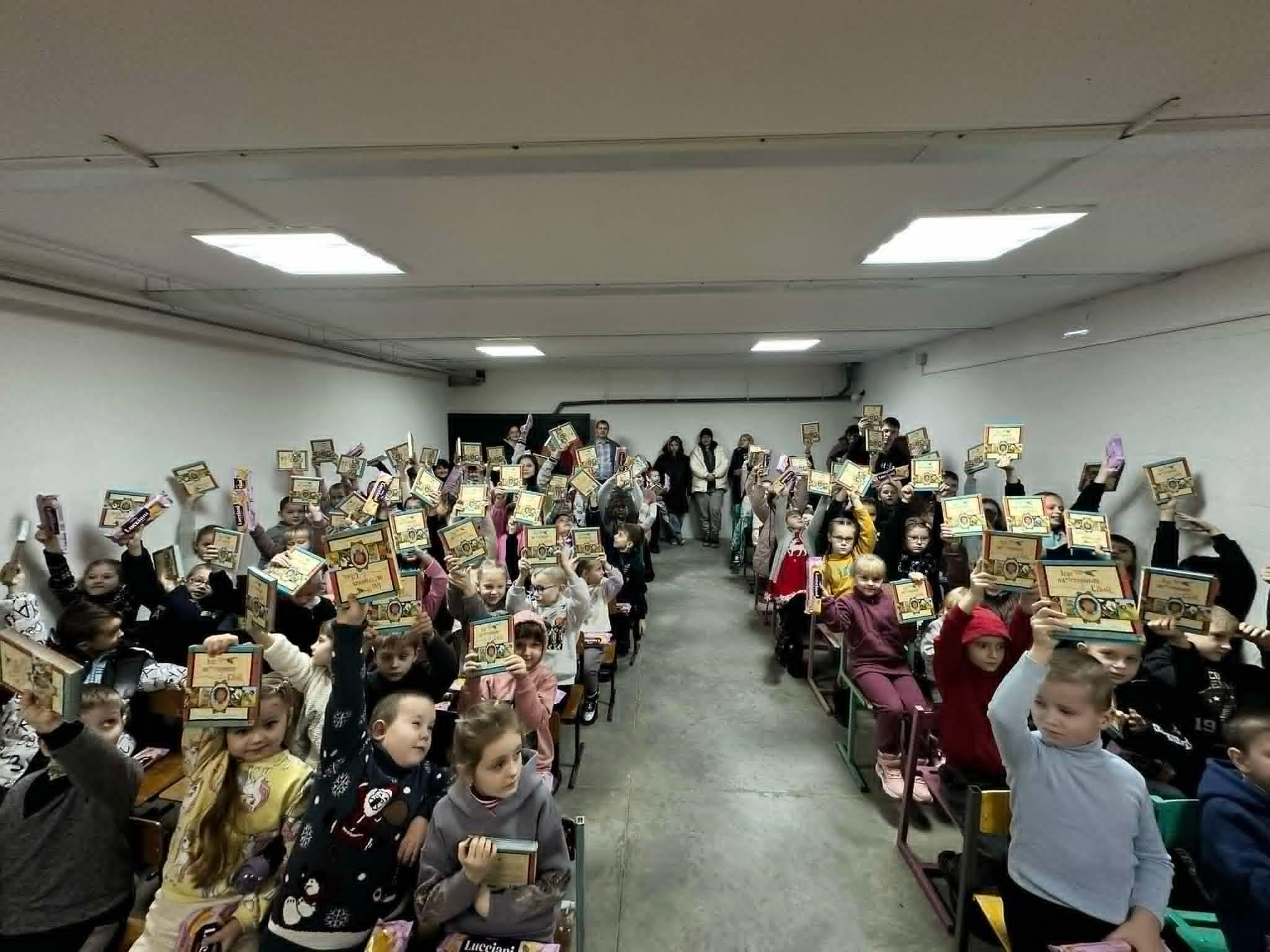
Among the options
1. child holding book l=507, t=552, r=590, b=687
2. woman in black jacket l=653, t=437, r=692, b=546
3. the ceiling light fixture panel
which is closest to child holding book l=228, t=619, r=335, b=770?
child holding book l=507, t=552, r=590, b=687

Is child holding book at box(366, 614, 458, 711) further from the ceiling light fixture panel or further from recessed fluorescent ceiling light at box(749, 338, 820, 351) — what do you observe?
recessed fluorescent ceiling light at box(749, 338, 820, 351)

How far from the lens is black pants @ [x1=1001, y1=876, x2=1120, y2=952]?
56.2 inches

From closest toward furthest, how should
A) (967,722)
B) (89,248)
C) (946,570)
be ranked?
(967,722)
(89,248)
(946,570)

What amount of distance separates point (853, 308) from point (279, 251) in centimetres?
359

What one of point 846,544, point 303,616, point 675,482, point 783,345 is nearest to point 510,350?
point 783,345

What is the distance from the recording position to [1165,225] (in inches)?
87.1

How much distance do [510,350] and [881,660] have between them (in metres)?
5.01

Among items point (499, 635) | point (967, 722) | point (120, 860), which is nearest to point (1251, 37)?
point (967, 722)

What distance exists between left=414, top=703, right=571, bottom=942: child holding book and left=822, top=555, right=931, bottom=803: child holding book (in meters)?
1.96

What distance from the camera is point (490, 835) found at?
4.67 ft

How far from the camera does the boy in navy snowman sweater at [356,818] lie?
1416mm

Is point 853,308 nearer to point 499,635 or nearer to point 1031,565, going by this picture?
point 1031,565

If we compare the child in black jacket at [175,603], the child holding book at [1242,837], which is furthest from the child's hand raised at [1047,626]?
the child in black jacket at [175,603]

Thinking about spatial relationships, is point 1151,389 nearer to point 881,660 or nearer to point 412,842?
point 881,660
